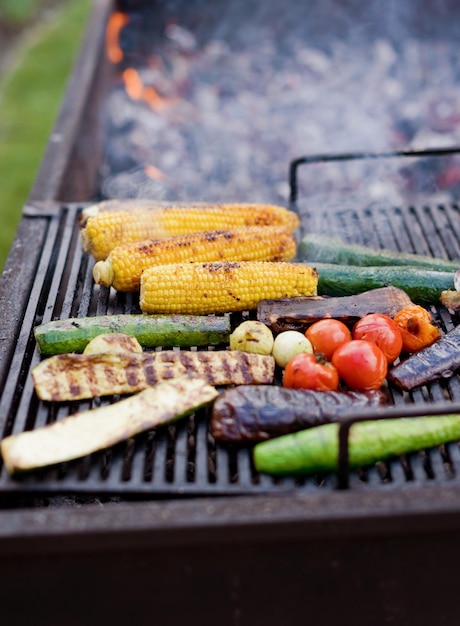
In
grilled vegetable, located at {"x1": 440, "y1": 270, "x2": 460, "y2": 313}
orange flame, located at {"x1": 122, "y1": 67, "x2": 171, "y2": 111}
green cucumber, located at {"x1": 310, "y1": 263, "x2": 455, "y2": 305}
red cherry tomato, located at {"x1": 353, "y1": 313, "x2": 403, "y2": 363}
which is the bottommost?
red cherry tomato, located at {"x1": 353, "y1": 313, "x2": 403, "y2": 363}

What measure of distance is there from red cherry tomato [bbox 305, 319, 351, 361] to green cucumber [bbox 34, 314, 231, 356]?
43cm

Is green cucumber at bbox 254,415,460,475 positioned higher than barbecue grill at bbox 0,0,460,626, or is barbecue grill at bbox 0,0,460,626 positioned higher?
green cucumber at bbox 254,415,460,475

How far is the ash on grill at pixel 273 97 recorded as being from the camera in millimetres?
5883

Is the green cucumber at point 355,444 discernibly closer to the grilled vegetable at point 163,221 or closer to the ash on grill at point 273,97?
the grilled vegetable at point 163,221

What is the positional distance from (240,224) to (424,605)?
2.28 metres

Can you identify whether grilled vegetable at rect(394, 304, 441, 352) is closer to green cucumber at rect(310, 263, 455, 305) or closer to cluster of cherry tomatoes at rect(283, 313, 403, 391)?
cluster of cherry tomatoes at rect(283, 313, 403, 391)

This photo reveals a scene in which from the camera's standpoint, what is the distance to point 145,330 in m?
3.29

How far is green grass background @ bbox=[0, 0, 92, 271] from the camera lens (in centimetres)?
770

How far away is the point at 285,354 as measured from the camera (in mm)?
3139

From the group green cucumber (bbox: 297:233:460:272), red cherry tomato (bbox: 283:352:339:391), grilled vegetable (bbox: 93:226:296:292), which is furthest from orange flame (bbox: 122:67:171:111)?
red cherry tomato (bbox: 283:352:339:391)

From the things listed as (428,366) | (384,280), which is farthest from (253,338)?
(384,280)

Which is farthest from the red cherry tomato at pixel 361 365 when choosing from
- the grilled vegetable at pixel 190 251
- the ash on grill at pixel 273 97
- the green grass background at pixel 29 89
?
the green grass background at pixel 29 89

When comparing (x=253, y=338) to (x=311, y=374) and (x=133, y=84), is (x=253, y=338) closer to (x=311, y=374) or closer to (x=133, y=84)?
(x=311, y=374)

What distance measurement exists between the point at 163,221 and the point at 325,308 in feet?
3.65
